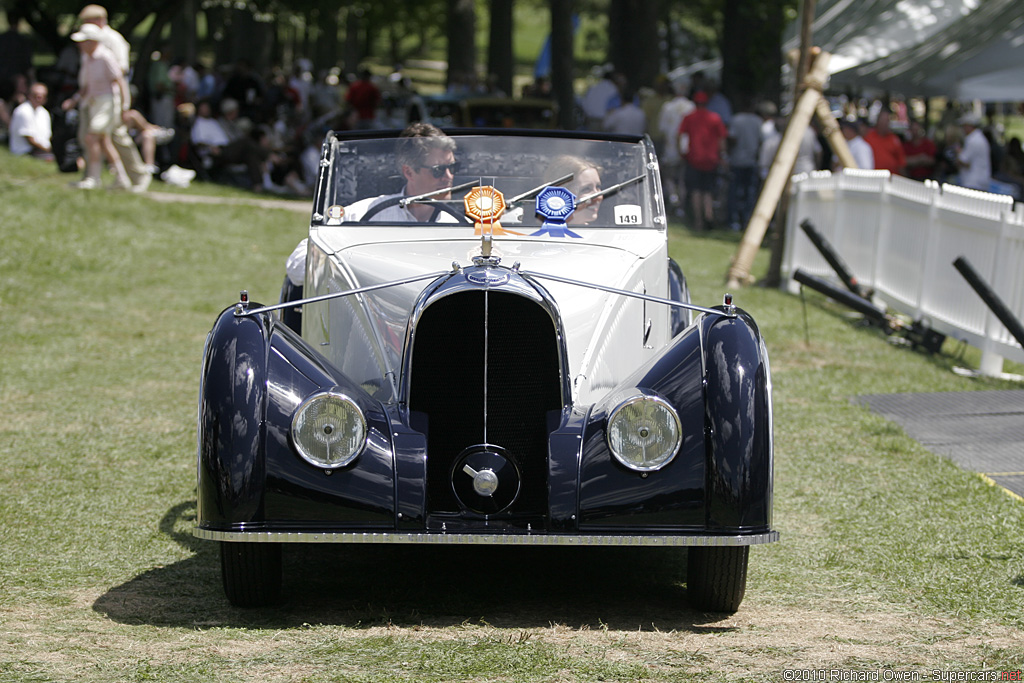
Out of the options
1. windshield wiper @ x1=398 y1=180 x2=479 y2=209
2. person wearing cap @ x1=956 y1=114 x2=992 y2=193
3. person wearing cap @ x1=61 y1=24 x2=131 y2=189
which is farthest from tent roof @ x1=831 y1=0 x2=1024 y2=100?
windshield wiper @ x1=398 y1=180 x2=479 y2=209

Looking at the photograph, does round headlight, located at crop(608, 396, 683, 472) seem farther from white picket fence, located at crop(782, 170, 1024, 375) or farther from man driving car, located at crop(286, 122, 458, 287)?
white picket fence, located at crop(782, 170, 1024, 375)

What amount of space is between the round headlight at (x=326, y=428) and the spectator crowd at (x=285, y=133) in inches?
433

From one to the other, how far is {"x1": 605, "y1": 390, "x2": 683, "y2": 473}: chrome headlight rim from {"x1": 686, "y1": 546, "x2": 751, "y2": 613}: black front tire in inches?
16.6

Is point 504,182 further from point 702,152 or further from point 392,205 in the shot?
point 702,152

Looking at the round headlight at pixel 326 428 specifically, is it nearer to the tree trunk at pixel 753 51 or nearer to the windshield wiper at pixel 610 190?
the windshield wiper at pixel 610 190

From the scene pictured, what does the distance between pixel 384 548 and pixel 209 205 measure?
38.1 ft

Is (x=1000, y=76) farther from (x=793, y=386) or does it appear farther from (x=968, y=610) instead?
(x=968, y=610)

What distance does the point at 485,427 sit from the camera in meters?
4.42

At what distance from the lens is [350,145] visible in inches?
244

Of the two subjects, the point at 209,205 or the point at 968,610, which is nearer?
the point at 968,610

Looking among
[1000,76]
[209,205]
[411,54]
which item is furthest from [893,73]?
[411,54]

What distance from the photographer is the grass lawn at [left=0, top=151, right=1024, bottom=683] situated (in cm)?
386

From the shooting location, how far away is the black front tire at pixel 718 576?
4.34m

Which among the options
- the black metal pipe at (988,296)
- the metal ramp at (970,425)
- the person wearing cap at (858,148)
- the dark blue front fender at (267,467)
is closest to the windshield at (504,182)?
the dark blue front fender at (267,467)
